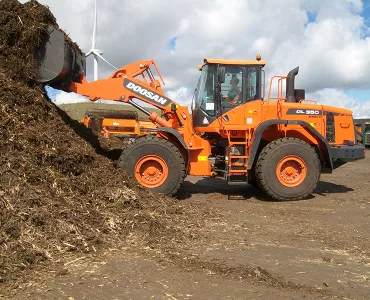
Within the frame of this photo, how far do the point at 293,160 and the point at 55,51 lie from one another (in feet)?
16.8

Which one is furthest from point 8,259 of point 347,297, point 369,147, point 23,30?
point 369,147

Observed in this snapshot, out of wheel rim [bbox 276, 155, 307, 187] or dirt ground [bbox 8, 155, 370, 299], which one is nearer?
dirt ground [bbox 8, 155, 370, 299]

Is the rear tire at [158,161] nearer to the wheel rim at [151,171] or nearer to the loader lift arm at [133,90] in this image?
the wheel rim at [151,171]

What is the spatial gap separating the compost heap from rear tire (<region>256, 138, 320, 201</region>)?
2.23m

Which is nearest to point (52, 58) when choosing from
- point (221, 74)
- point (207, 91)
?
Answer: point (207, 91)

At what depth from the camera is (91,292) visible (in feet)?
11.6

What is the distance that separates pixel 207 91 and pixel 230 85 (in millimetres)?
498

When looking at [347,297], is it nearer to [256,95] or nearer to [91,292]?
[91,292]

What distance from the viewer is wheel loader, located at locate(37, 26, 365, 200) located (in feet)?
25.6

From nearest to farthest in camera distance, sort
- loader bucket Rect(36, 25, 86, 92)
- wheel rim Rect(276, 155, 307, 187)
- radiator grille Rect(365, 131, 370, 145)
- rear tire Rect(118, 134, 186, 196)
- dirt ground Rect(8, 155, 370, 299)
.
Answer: dirt ground Rect(8, 155, 370, 299) < loader bucket Rect(36, 25, 86, 92) < rear tire Rect(118, 134, 186, 196) < wheel rim Rect(276, 155, 307, 187) < radiator grille Rect(365, 131, 370, 145)

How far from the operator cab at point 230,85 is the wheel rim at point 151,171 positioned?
4.55 ft

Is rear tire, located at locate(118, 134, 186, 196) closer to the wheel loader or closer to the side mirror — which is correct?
the wheel loader

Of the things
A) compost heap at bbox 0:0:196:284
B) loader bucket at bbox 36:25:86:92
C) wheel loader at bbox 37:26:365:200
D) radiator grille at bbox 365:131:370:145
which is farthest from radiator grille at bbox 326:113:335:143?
radiator grille at bbox 365:131:370:145

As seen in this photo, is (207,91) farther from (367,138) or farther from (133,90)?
(367,138)
